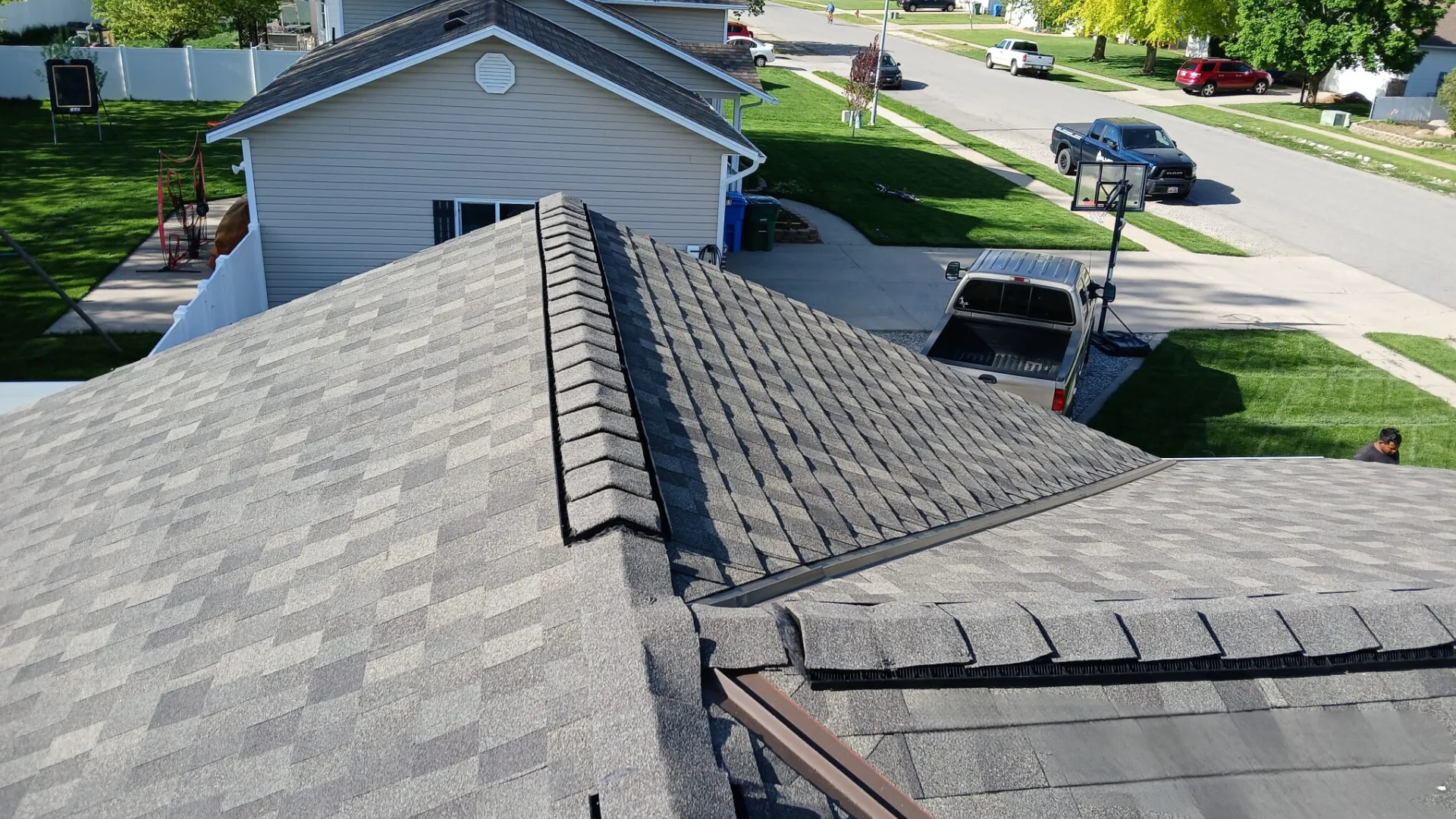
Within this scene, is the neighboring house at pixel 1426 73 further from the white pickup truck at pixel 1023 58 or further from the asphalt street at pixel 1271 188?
the white pickup truck at pixel 1023 58

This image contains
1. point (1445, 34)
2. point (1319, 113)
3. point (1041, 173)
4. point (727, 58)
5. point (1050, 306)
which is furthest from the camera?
point (1445, 34)

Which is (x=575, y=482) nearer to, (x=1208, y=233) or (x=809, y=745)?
(x=809, y=745)

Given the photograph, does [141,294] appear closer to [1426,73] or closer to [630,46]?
[630,46]

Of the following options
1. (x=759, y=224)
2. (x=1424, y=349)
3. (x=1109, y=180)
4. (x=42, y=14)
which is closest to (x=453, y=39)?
(x=759, y=224)

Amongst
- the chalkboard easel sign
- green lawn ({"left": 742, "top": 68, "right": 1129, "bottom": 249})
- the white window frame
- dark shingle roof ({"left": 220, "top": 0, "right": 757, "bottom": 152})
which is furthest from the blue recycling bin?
the chalkboard easel sign

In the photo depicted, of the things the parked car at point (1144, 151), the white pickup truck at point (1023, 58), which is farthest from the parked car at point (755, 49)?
the parked car at point (1144, 151)

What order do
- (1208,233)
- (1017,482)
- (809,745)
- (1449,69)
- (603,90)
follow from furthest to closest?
(1449,69), (1208,233), (603,90), (1017,482), (809,745)

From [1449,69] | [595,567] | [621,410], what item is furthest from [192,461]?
[1449,69]
